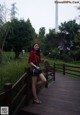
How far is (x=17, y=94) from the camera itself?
7.48 metres

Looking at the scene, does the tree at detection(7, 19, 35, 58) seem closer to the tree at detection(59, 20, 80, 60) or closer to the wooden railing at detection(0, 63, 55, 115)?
the tree at detection(59, 20, 80, 60)

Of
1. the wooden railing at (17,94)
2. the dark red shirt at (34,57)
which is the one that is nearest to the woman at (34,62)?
the dark red shirt at (34,57)

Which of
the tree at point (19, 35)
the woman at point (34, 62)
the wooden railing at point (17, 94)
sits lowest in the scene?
the wooden railing at point (17, 94)

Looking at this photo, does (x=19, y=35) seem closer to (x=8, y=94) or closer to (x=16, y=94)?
(x=16, y=94)

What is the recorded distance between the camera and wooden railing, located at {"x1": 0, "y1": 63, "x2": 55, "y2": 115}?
21.6ft

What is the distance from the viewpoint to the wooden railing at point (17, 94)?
6570mm

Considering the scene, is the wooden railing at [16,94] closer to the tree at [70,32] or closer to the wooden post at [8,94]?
the wooden post at [8,94]

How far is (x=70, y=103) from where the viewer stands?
8.97 m

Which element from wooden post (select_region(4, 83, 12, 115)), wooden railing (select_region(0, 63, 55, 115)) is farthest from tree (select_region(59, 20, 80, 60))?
wooden post (select_region(4, 83, 12, 115))

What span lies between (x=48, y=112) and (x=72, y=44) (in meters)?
51.8

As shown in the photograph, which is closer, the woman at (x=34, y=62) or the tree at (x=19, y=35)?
the woman at (x=34, y=62)

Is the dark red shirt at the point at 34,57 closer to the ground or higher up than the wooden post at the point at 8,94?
higher up

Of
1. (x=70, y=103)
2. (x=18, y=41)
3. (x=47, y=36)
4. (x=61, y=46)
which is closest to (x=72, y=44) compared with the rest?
(x=61, y=46)

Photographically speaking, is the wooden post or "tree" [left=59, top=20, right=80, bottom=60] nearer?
the wooden post
